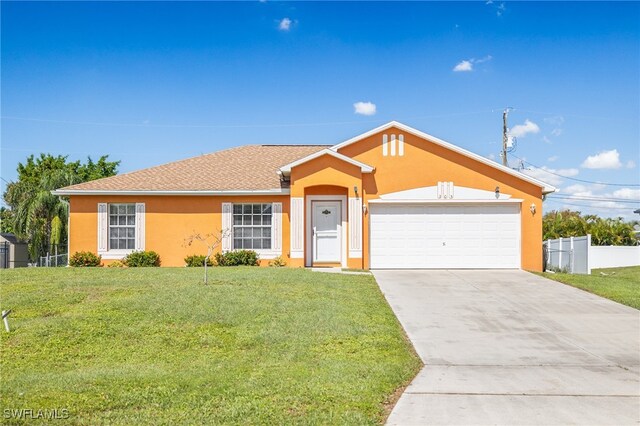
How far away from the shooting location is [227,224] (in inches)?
891

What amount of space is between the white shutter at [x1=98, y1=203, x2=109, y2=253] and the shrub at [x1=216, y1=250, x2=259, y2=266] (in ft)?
13.7

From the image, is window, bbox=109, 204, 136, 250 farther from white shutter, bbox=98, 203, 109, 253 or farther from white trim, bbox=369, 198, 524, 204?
white trim, bbox=369, 198, 524, 204

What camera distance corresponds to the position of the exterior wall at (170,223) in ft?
74.3

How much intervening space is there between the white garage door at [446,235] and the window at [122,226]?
8.58 m

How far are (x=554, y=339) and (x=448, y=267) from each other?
10713mm

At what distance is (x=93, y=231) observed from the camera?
22.7 metres

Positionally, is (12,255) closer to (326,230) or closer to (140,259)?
(140,259)

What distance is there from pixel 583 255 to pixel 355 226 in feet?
26.1

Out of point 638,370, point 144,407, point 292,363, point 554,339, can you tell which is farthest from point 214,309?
point 638,370

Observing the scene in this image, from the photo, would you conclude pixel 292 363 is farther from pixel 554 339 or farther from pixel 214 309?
pixel 554 339

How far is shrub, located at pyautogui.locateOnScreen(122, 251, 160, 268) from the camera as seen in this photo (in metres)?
22.2

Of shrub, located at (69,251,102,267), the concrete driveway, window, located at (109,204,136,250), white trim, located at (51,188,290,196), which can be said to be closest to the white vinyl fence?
the concrete driveway

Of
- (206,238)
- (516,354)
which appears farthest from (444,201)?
(516,354)

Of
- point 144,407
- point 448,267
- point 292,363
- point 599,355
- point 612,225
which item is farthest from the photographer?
point 612,225
